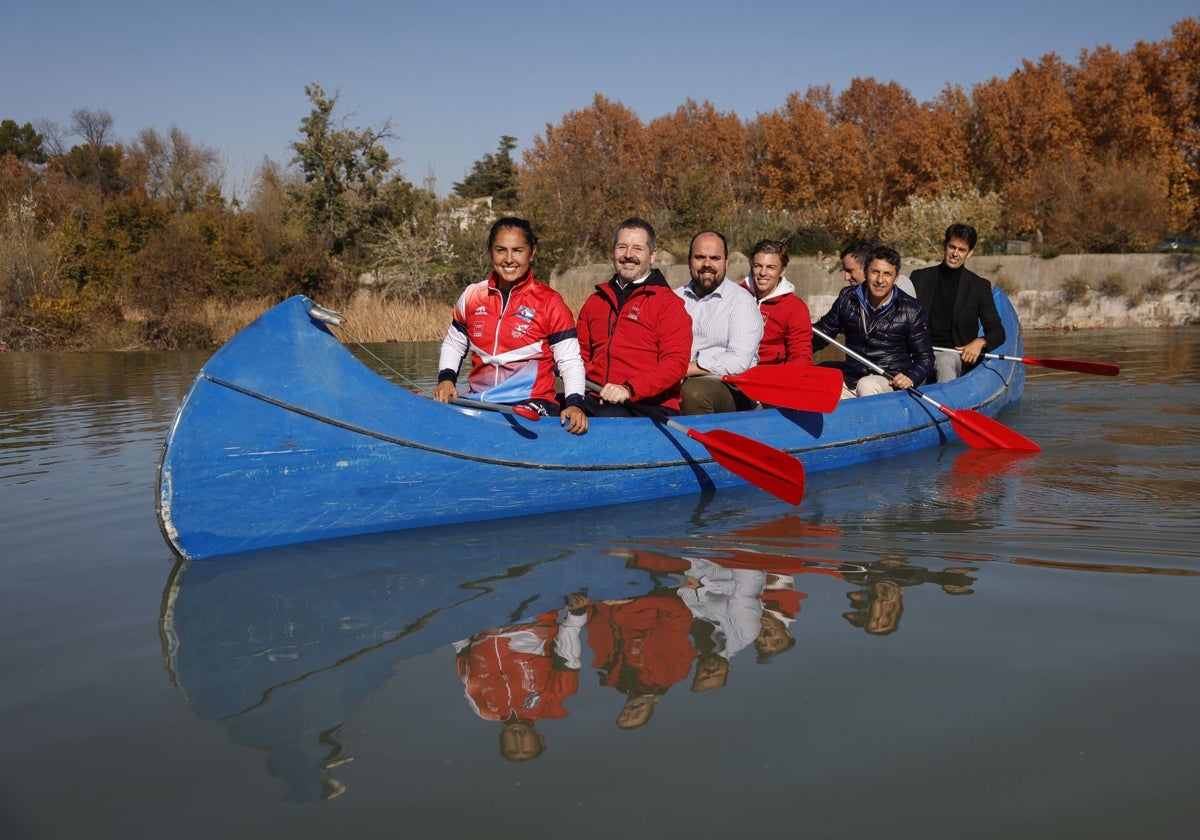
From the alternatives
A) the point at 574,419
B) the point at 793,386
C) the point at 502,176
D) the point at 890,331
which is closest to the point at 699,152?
the point at 502,176

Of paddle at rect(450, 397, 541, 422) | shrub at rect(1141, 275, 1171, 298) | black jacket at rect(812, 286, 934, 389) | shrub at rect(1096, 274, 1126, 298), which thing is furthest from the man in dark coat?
shrub at rect(1141, 275, 1171, 298)

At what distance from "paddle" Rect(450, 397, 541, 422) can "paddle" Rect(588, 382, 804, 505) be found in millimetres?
800

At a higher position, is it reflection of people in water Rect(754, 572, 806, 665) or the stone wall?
the stone wall

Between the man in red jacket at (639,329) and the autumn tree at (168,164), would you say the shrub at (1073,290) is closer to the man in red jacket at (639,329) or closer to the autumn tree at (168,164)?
the man in red jacket at (639,329)

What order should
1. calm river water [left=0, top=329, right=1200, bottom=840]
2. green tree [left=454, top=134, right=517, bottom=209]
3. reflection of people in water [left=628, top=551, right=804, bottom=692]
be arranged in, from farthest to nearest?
green tree [left=454, top=134, right=517, bottom=209] < reflection of people in water [left=628, top=551, right=804, bottom=692] < calm river water [left=0, top=329, right=1200, bottom=840]

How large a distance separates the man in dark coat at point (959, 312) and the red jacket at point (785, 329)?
1.80 metres

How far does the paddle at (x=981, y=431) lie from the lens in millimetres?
6363

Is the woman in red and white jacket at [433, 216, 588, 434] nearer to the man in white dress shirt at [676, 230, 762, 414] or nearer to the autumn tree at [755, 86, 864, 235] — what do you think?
the man in white dress shirt at [676, 230, 762, 414]

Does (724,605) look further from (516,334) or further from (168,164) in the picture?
(168,164)

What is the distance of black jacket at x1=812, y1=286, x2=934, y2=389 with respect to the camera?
22.4 feet

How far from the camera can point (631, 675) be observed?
105 inches

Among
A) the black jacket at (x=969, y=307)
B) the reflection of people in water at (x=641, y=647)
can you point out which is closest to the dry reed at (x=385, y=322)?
the black jacket at (x=969, y=307)

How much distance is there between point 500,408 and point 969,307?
4.72 metres

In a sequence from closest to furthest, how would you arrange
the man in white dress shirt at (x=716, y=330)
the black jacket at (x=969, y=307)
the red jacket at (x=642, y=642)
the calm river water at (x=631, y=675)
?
the calm river water at (x=631, y=675), the red jacket at (x=642, y=642), the man in white dress shirt at (x=716, y=330), the black jacket at (x=969, y=307)
